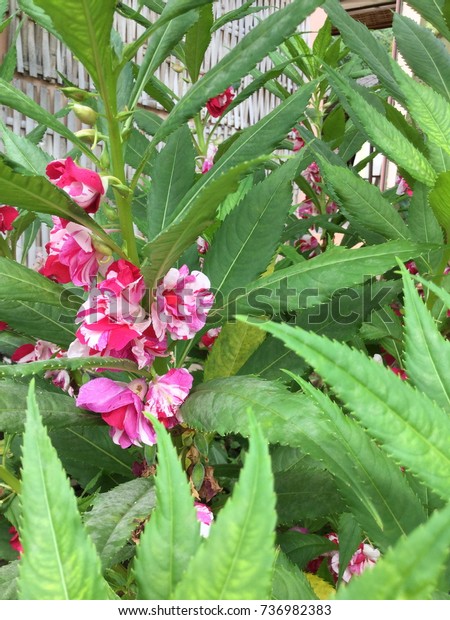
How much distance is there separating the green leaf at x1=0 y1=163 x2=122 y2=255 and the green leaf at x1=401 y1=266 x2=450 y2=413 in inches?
11.8

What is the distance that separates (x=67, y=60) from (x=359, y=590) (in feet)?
8.91

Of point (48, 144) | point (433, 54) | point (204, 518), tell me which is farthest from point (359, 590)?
point (48, 144)

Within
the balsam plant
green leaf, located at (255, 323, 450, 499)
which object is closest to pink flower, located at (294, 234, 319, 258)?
the balsam plant

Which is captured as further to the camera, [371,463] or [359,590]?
[371,463]

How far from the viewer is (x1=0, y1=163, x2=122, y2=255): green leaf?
0.49 meters

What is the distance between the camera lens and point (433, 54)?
90cm

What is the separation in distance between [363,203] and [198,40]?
1.32 feet

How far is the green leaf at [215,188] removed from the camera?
0.45m

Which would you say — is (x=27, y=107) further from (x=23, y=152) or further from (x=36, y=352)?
(x=36, y=352)

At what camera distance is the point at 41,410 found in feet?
1.90

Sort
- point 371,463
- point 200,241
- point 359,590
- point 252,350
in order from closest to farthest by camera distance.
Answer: point 359,590
point 371,463
point 252,350
point 200,241

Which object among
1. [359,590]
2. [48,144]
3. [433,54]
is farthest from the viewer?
[48,144]

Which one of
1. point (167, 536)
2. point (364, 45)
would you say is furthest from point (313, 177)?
point (167, 536)

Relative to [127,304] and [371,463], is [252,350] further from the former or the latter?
[371,463]
